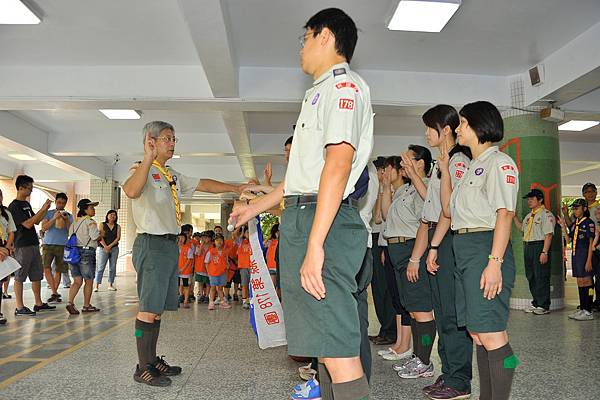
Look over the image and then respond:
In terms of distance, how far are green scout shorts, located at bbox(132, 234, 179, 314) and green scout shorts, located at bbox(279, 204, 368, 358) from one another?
6.11 ft

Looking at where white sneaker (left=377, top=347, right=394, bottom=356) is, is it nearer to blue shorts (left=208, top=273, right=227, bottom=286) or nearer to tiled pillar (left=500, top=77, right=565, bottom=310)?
tiled pillar (left=500, top=77, right=565, bottom=310)

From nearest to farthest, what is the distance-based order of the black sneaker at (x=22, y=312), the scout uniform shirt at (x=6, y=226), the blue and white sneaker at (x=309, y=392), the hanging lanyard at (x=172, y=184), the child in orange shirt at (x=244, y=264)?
the blue and white sneaker at (x=309, y=392) → the hanging lanyard at (x=172, y=184) → the scout uniform shirt at (x=6, y=226) → the black sneaker at (x=22, y=312) → the child in orange shirt at (x=244, y=264)

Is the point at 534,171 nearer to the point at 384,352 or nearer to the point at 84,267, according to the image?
the point at 384,352

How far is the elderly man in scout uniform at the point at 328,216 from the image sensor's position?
5.26 ft

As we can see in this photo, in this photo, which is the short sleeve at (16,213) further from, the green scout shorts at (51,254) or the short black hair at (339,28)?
the short black hair at (339,28)

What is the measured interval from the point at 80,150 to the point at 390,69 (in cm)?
770

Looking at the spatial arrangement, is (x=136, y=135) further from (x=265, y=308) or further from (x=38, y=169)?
(x=265, y=308)

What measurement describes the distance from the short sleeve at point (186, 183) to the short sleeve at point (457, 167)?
195 cm

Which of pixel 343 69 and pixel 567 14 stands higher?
pixel 567 14

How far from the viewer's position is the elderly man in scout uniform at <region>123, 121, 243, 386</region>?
3.32 meters

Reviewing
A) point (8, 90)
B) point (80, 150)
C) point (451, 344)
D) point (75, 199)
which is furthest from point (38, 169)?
point (451, 344)

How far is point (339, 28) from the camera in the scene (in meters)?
1.82

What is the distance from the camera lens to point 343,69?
1754 millimetres

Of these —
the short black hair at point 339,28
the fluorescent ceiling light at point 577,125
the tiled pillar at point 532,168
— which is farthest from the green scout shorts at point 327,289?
the fluorescent ceiling light at point 577,125
